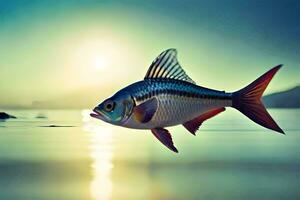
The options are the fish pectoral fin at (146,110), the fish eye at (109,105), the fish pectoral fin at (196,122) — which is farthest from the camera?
the fish pectoral fin at (196,122)

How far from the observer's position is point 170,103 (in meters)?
1.32

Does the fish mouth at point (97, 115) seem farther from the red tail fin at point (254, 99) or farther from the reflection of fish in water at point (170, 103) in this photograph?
the red tail fin at point (254, 99)

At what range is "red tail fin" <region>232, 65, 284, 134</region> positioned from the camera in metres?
1.39

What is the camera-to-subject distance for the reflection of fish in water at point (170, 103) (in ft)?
4.27

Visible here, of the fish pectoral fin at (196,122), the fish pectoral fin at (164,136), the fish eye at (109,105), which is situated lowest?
the fish pectoral fin at (164,136)

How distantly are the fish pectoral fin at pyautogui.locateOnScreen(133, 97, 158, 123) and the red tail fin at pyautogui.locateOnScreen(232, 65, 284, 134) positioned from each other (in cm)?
42

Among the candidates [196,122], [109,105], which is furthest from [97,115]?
[196,122]

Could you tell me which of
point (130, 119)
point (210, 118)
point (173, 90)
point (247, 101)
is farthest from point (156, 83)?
point (247, 101)

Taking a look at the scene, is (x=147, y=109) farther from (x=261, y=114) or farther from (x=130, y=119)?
(x=261, y=114)

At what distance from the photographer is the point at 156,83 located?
54.4 inches

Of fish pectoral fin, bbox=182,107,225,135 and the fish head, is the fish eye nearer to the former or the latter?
the fish head

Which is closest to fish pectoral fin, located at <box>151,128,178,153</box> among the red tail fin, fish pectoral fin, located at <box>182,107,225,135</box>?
fish pectoral fin, located at <box>182,107,225,135</box>

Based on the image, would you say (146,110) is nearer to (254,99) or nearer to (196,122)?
A: (196,122)

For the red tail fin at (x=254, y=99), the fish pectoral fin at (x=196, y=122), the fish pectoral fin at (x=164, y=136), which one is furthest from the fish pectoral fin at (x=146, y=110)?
the red tail fin at (x=254, y=99)
